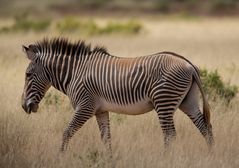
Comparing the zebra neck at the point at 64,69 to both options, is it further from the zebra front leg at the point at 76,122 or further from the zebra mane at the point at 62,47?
the zebra front leg at the point at 76,122

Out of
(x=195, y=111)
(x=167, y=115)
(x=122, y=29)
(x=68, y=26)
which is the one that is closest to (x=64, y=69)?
(x=167, y=115)

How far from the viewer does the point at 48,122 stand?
31.5 ft

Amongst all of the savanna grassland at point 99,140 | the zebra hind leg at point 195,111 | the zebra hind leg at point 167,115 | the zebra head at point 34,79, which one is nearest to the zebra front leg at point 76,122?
the savanna grassland at point 99,140

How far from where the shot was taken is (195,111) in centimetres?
858

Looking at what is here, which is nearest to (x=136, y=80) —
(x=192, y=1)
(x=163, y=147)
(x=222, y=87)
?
(x=163, y=147)

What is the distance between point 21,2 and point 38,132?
63957 millimetres

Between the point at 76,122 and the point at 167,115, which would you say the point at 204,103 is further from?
the point at 76,122

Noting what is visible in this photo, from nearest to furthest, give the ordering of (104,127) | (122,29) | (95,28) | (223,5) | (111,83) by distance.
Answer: (111,83) → (104,127) → (95,28) → (122,29) → (223,5)

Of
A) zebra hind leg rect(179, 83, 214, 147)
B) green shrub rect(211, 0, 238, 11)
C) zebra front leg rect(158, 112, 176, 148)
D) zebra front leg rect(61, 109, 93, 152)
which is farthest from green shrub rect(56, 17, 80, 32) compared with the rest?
green shrub rect(211, 0, 238, 11)

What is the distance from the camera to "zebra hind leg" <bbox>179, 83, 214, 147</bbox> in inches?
336

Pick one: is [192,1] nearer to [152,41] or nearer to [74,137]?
[152,41]

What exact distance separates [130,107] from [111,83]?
1.27ft

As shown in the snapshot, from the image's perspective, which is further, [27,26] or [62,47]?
[27,26]

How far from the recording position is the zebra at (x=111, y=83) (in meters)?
8.24
